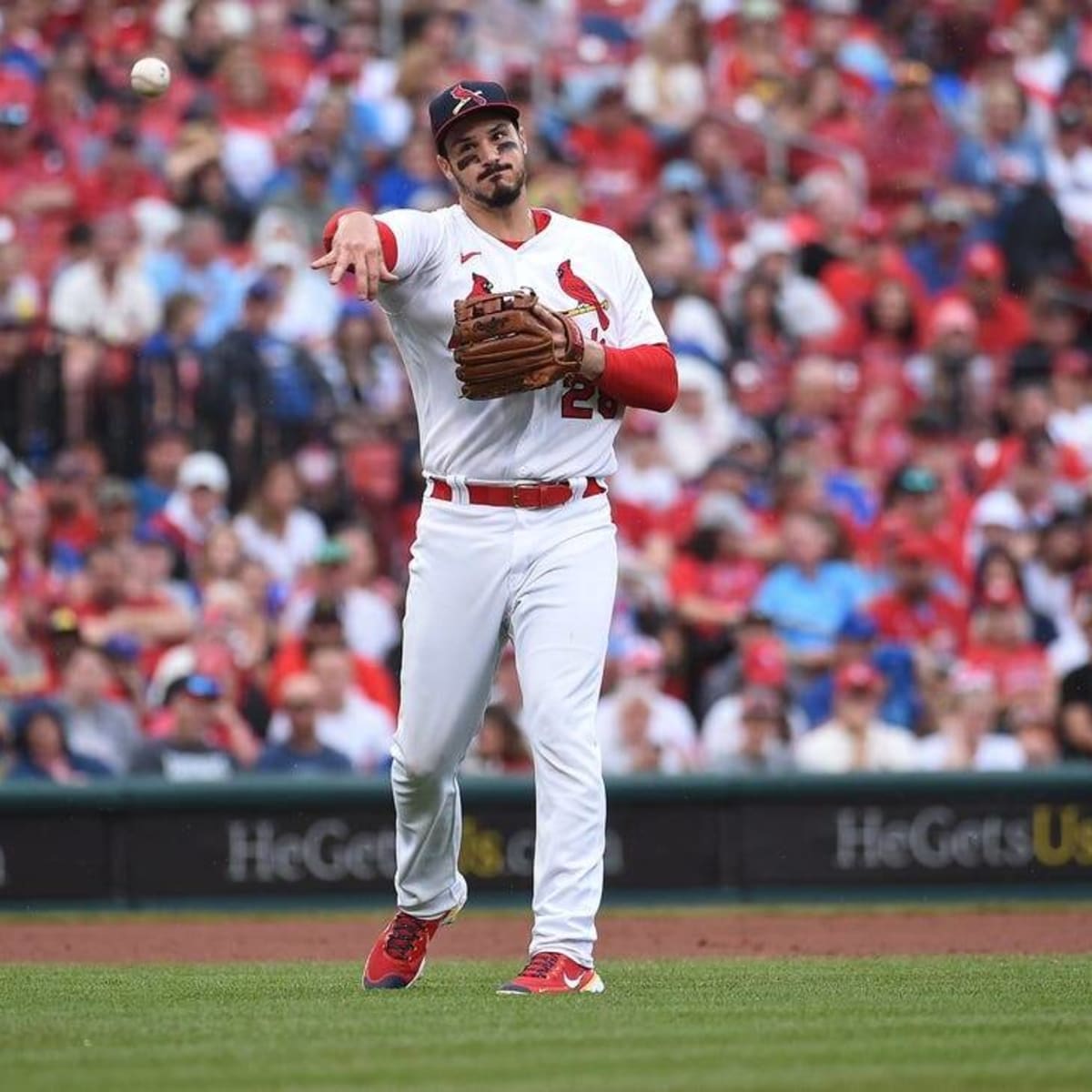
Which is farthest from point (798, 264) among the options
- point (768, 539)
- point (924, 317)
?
point (768, 539)

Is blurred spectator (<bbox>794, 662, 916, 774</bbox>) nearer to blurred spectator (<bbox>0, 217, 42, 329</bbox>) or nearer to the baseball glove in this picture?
blurred spectator (<bbox>0, 217, 42, 329</bbox>)

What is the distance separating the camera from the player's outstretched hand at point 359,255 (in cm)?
588

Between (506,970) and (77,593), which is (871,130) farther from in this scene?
(506,970)

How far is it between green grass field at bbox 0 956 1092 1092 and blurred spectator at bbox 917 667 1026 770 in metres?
4.05

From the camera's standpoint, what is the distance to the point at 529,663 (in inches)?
241

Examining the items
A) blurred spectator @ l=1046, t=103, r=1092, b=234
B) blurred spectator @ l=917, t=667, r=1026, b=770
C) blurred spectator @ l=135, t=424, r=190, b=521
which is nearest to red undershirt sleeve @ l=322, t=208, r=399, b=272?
blurred spectator @ l=917, t=667, r=1026, b=770

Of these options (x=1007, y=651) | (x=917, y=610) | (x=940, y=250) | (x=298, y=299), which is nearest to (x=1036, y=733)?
(x=1007, y=651)

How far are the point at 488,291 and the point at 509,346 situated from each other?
12.6 inches

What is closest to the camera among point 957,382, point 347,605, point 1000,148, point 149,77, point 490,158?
point 490,158

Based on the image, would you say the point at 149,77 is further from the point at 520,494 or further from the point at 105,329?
the point at 105,329

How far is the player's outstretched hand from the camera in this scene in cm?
588

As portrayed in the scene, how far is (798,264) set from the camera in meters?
14.1

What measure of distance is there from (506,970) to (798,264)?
7.57 m

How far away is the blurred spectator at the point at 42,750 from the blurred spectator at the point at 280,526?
1.62 meters
